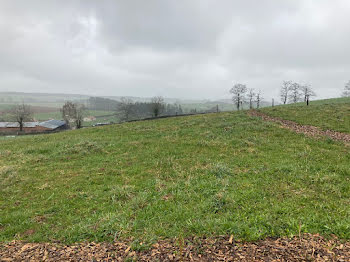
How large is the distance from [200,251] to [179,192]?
306 centimetres

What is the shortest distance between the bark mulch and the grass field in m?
0.31

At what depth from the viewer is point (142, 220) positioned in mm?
5418

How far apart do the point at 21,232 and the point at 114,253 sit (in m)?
3.51

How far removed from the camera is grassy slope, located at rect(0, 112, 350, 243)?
4.98 m

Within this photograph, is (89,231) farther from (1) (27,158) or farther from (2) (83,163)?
(1) (27,158)

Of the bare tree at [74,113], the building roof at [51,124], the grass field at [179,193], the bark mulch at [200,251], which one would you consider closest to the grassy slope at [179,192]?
the grass field at [179,193]

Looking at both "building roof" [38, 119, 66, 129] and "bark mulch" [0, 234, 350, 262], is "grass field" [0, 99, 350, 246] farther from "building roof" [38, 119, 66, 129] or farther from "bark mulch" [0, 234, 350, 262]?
"building roof" [38, 119, 66, 129]

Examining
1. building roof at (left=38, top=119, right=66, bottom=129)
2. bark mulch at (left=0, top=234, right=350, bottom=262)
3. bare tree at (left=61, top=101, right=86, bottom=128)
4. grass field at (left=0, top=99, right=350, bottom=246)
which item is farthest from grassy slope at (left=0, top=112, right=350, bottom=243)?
building roof at (left=38, top=119, right=66, bottom=129)

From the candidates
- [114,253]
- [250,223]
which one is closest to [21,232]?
[114,253]

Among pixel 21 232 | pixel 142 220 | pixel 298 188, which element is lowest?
pixel 21 232

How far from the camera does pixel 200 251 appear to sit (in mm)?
4102

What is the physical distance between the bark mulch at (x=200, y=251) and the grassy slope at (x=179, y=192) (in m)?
0.33

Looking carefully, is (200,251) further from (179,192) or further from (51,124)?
(51,124)

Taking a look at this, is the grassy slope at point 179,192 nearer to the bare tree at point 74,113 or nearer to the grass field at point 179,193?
the grass field at point 179,193
